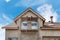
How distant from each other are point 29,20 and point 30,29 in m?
1.75

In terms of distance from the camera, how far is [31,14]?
1581 inches

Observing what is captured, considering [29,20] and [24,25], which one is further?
[29,20]

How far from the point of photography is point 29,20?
3994 cm

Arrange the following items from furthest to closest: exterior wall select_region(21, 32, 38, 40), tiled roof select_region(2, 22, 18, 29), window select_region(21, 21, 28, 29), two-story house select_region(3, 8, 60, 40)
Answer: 1. window select_region(21, 21, 28, 29)
2. tiled roof select_region(2, 22, 18, 29)
3. two-story house select_region(3, 8, 60, 40)
4. exterior wall select_region(21, 32, 38, 40)

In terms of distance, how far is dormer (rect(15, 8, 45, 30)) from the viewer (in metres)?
39.6

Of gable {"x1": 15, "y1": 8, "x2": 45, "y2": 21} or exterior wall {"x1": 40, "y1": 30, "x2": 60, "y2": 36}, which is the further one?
gable {"x1": 15, "y1": 8, "x2": 45, "y2": 21}

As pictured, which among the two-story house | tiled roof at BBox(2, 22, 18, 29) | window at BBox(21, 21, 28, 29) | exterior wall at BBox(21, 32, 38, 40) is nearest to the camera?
exterior wall at BBox(21, 32, 38, 40)

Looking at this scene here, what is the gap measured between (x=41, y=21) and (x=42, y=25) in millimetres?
728

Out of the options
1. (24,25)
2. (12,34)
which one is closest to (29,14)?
(24,25)

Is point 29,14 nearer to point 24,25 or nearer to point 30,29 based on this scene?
point 24,25

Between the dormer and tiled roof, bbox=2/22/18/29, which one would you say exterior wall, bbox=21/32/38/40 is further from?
tiled roof, bbox=2/22/18/29

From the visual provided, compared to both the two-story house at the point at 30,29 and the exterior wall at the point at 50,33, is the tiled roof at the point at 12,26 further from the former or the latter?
the exterior wall at the point at 50,33

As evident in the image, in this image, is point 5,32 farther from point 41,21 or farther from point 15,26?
point 41,21

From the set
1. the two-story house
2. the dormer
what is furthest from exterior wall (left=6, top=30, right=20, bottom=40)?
the dormer
